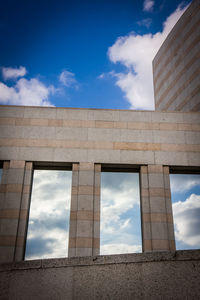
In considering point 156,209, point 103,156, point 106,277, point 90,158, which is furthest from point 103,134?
point 106,277

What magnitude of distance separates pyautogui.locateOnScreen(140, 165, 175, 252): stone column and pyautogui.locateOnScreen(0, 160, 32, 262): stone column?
256 inches

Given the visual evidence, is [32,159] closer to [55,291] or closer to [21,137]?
[21,137]

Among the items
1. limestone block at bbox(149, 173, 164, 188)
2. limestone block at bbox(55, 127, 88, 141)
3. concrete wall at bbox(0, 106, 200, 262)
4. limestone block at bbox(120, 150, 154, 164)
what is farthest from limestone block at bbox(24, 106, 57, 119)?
limestone block at bbox(149, 173, 164, 188)

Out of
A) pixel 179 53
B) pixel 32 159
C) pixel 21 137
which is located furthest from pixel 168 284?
pixel 179 53

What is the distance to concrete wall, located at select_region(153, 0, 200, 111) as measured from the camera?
2523 cm

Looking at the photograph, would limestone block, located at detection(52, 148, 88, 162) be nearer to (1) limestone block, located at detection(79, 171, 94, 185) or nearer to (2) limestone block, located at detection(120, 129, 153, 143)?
(1) limestone block, located at detection(79, 171, 94, 185)

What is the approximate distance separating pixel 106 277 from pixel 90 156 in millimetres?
11020

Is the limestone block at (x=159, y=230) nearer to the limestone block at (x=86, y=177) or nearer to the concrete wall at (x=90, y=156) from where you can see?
the concrete wall at (x=90, y=156)

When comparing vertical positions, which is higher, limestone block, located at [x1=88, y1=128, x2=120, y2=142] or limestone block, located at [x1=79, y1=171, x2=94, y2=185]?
limestone block, located at [x1=88, y1=128, x2=120, y2=142]

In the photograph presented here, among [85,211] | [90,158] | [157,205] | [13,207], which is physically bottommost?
[85,211]

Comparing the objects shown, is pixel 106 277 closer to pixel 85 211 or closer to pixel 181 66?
pixel 85 211

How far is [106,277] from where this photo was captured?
25.3 feet

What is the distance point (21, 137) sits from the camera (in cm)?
1880

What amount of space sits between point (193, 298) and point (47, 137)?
1349 centimetres
